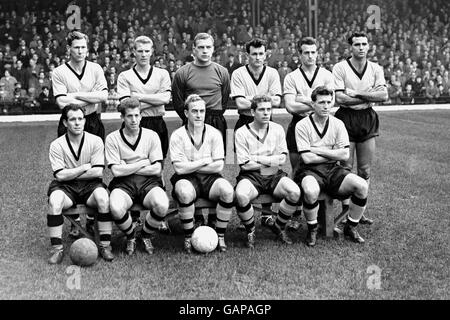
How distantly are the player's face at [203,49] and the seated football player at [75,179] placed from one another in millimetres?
1400

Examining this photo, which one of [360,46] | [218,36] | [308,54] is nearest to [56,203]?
[308,54]

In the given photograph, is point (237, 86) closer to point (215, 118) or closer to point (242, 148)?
point (215, 118)

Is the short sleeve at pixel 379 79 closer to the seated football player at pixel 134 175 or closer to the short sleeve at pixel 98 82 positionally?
the seated football player at pixel 134 175

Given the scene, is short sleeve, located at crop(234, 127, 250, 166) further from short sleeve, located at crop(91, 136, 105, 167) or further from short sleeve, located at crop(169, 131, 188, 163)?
short sleeve, located at crop(91, 136, 105, 167)

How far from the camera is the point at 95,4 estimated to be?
1030 inches

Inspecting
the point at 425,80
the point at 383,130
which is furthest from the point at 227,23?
the point at 383,130

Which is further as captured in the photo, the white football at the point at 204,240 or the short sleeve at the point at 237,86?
the short sleeve at the point at 237,86

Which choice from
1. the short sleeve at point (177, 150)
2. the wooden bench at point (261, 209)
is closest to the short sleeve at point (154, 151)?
the short sleeve at point (177, 150)

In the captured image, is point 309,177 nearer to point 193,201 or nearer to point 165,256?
point 193,201

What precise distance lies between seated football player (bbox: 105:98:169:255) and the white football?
1.19 feet

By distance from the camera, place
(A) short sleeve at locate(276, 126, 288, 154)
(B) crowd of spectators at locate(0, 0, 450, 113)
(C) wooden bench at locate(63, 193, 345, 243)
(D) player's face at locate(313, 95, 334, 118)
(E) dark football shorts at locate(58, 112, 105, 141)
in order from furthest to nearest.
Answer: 1. (B) crowd of spectators at locate(0, 0, 450, 113)
2. (E) dark football shorts at locate(58, 112, 105, 141)
3. (A) short sleeve at locate(276, 126, 288, 154)
4. (D) player's face at locate(313, 95, 334, 118)
5. (C) wooden bench at locate(63, 193, 345, 243)

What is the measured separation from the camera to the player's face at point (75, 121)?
567cm

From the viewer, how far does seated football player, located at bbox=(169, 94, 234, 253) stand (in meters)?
5.72

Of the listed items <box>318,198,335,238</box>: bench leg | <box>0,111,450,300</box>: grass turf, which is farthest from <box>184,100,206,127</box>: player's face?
<box>318,198,335,238</box>: bench leg
